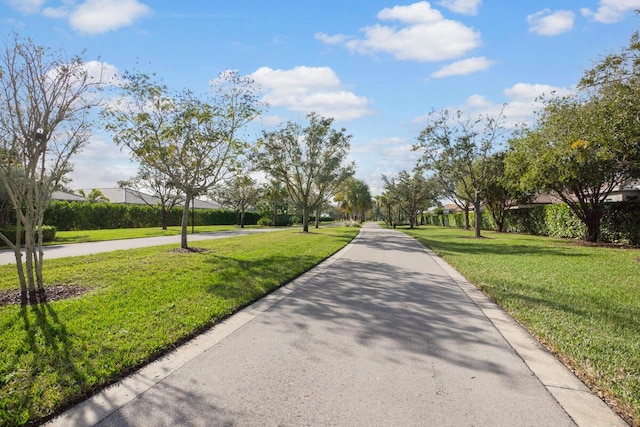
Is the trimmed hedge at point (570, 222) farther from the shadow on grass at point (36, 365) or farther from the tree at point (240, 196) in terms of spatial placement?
the tree at point (240, 196)

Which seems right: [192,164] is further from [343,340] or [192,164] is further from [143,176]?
[143,176]

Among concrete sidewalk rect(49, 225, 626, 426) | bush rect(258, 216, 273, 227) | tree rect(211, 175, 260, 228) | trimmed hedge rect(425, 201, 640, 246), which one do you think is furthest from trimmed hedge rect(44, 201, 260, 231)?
trimmed hedge rect(425, 201, 640, 246)

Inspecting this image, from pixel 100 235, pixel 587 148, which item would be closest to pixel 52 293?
pixel 587 148

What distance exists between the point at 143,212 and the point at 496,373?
3822cm

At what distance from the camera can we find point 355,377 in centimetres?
337

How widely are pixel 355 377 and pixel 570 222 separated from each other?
24.3 metres

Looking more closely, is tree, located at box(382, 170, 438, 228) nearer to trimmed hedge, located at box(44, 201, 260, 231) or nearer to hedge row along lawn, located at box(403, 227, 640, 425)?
trimmed hedge, located at box(44, 201, 260, 231)

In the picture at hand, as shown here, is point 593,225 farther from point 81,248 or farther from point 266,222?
point 266,222

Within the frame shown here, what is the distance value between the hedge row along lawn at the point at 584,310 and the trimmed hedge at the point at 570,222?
804cm

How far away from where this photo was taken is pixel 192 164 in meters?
13.6

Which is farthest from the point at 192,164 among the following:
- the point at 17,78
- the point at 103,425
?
the point at 103,425

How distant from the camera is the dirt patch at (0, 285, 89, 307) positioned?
5762 mm

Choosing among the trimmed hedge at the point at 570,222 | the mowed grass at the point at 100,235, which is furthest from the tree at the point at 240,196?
the trimmed hedge at the point at 570,222

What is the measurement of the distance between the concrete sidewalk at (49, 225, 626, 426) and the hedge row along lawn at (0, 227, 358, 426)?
258 mm
